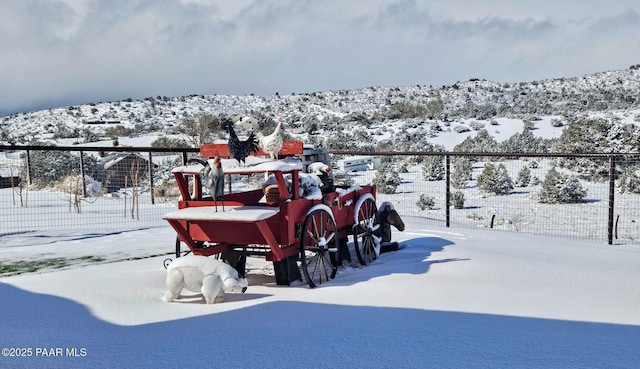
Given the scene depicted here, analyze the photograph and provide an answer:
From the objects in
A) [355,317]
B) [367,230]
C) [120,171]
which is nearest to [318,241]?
[367,230]

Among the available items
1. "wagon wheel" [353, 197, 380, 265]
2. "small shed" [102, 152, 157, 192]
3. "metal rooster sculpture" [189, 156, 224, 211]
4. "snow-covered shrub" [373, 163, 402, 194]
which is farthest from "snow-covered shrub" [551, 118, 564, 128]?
"metal rooster sculpture" [189, 156, 224, 211]

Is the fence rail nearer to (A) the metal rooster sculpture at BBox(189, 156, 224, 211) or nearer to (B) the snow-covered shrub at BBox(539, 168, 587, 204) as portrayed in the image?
(B) the snow-covered shrub at BBox(539, 168, 587, 204)

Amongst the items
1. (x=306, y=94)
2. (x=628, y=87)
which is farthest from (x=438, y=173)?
(x=306, y=94)

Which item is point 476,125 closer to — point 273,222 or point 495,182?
point 495,182

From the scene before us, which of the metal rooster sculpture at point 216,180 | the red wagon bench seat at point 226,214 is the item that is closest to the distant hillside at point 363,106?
the red wagon bench seat at point 226,214

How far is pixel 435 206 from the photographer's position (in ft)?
47.7

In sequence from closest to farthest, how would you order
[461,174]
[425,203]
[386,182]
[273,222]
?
[273,222]
[425,203]
[386,182]
[461,174]

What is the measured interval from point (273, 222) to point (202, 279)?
0.88m

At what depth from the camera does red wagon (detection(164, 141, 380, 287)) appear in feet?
15.6

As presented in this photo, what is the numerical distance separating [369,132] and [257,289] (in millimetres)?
29221

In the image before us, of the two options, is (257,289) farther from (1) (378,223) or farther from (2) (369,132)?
(2) (369,132)

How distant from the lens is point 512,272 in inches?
214

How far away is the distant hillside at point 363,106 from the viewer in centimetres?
4003

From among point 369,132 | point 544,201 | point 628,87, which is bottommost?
point 544,201
